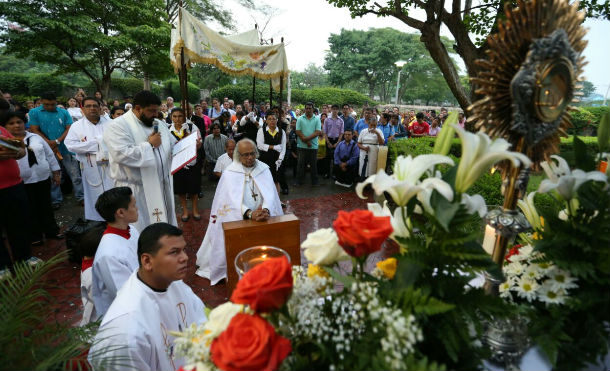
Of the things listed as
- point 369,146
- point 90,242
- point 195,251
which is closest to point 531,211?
point 90,242

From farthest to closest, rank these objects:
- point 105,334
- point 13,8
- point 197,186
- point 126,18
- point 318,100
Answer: point 318,100
point 126,18
point 13,8
point 197,186
point 105,334

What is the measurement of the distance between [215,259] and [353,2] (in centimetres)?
565

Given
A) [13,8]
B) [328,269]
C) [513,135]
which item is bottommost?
[328,269]

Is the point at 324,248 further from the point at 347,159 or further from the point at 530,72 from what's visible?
the point at 347,159

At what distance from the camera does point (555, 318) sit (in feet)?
3.96

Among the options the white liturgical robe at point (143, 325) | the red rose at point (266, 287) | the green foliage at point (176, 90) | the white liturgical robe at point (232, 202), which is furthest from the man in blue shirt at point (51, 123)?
the green foliage at point (176, 90)

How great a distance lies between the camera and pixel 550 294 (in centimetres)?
124

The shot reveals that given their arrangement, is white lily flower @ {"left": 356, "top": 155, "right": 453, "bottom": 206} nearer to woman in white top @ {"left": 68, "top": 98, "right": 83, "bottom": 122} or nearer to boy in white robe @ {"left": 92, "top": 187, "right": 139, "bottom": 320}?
boy in white robe @ {"left": 92, "top": 187, "right": 139, "bottom": 320}

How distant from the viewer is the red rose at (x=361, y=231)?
0.90 meters

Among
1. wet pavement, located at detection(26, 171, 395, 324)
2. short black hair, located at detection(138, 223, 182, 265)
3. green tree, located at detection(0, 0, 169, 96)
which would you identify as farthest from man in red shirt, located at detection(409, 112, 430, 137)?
green tree, located at detection(0, 0, 169, 96)

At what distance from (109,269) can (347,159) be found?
278 inches

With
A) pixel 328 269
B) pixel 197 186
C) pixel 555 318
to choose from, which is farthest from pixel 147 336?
pixel 197 186

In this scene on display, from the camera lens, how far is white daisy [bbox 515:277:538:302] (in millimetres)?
1261

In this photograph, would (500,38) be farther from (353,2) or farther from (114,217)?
(353,2)
